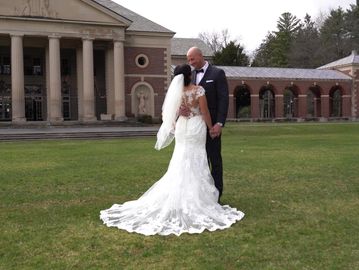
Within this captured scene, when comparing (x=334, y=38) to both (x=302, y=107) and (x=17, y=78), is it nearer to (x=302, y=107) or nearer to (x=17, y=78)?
(x=302, y=107)

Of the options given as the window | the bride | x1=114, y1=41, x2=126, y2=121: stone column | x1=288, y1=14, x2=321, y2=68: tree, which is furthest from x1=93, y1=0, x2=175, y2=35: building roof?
x1=288, y1=14, x2=321, y2=68: tree

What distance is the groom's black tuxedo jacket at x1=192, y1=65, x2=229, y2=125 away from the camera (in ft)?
23.1

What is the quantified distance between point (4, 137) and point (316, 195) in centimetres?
2577

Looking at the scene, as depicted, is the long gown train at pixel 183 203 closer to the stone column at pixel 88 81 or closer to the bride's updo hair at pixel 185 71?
the bride's updo hair at pixel 185 71

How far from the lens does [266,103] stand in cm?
6272

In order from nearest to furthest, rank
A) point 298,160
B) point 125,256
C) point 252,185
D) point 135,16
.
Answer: point 125,256 → point 252,185 → point 298,160 → point 135,16

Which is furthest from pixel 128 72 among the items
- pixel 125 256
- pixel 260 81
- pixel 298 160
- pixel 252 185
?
pixel 125 256

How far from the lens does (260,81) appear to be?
181ft

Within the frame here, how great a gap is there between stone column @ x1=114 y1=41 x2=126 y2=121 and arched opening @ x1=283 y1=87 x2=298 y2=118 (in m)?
22.6

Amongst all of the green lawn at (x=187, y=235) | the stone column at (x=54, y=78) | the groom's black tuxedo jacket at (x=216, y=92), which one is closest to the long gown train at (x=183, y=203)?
the green lawn at (x=187, y=235)

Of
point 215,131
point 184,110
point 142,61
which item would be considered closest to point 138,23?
point 142,61

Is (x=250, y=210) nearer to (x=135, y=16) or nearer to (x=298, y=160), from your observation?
(x=298, y=160)

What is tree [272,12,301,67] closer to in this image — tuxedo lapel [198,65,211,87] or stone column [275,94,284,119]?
stone column [275,94,284,119]

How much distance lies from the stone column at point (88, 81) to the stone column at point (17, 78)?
5344 mm
